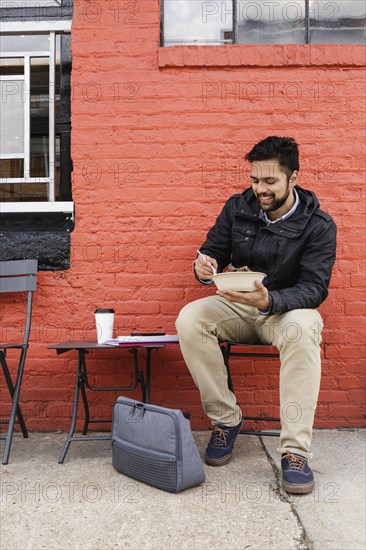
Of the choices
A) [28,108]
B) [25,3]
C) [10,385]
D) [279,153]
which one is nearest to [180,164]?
[279,153]

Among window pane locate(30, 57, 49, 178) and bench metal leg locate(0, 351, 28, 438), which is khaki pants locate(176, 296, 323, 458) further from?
window pane locate(30, 57, 49, 178)

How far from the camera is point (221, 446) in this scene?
332 cm

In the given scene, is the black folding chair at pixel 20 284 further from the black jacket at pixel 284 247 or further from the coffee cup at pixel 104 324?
the black jacket at pixel 284 247

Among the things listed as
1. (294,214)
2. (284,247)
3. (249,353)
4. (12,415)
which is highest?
(294,214)

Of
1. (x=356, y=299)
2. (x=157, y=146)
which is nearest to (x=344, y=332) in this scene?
(x=356, y=299)

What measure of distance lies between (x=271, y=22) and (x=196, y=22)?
518 mm

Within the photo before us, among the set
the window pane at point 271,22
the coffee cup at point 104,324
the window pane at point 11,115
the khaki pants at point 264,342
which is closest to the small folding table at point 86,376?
the coffee cup at point 104,324

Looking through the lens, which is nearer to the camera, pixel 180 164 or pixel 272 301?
pixel 272 301

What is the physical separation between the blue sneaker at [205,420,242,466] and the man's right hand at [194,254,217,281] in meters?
0.84

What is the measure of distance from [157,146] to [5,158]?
1080mm

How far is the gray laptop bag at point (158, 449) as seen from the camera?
2.86 meters

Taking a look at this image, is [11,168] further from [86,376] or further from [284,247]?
[284,247]

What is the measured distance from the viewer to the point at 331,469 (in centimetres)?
324

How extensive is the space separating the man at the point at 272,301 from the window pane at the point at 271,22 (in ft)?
3.46
